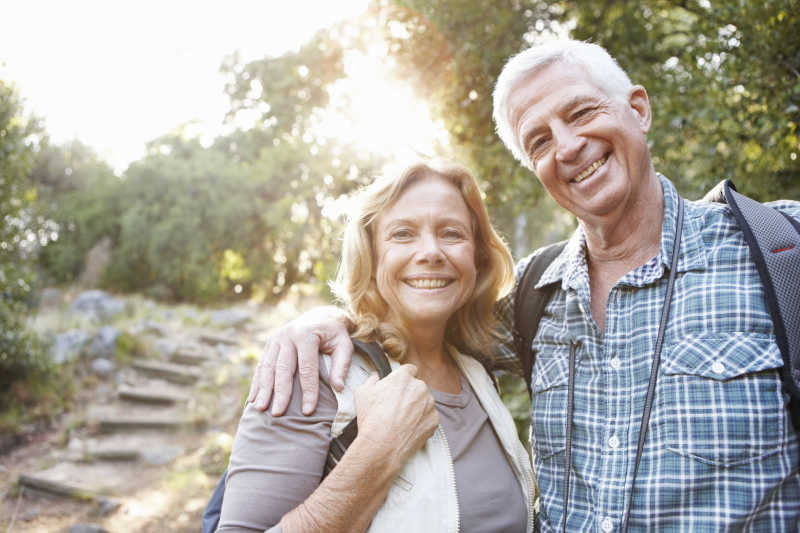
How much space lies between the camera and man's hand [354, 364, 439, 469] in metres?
1.62

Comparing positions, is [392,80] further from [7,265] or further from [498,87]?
[7,265]

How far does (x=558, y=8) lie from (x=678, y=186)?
2115 millimetres

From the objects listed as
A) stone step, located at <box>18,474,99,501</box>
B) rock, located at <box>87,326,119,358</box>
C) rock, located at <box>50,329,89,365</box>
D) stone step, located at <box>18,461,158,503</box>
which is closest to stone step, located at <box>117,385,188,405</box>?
rock, located at <box>50,329,89,365</box>

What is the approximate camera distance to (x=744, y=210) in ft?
5.82

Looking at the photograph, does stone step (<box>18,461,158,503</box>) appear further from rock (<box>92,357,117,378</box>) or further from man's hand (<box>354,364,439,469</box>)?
man's hand (<box>354,364,439,469</box>)

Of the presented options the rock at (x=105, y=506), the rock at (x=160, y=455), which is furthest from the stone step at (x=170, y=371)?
the rock at (x=105, y=506)

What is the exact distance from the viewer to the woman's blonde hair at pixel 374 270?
2137mm

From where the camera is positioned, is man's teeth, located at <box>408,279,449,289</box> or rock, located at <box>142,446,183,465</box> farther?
rock, located at <box>142,446,183,465</box>

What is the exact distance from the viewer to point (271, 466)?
153 centimetres

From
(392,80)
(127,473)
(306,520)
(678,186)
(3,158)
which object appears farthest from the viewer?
(3,158)

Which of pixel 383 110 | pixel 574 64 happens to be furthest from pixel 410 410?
pixel 383 110

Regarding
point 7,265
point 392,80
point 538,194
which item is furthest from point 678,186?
point 7,265

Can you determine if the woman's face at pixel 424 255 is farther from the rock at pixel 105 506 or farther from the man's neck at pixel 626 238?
the rock at pixel 105 506

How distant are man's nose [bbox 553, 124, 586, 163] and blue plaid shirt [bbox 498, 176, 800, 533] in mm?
379
